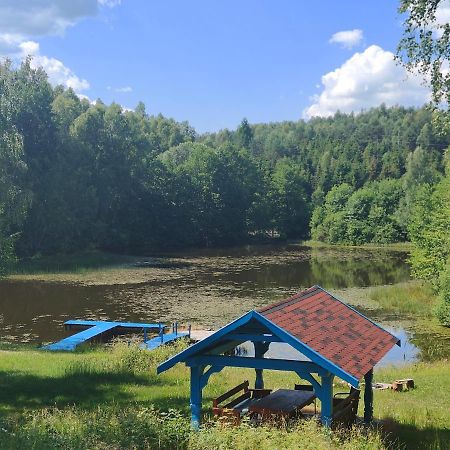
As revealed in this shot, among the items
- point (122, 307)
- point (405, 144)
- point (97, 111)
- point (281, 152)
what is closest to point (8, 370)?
point (122, 307)

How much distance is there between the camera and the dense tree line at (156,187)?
63.3 meters

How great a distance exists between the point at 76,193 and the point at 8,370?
176ft

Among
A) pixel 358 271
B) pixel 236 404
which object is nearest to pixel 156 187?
pixel 358 271

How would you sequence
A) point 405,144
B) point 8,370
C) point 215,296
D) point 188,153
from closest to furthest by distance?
point 8,370
point 215,296
point 188,153
point 405,144

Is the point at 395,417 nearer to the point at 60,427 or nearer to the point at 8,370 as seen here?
the point at 60,427

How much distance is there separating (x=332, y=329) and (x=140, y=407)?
429cm

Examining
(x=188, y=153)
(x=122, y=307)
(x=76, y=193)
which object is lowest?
(x=122, y=307)

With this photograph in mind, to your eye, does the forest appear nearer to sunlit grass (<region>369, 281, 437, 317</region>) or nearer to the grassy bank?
sunlit grass (<region>369, 281, 437, 317</region>)

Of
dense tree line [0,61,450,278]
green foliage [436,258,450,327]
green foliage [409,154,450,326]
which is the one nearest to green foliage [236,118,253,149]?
dense tree line [0,61,450,278]

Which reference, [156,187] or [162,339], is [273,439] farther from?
[156,187]

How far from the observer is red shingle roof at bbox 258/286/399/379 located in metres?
9.99

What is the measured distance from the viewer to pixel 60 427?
10094mm

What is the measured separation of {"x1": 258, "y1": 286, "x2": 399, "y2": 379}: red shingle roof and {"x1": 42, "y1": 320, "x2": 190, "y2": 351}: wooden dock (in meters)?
12.8

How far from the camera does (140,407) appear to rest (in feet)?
40.2
